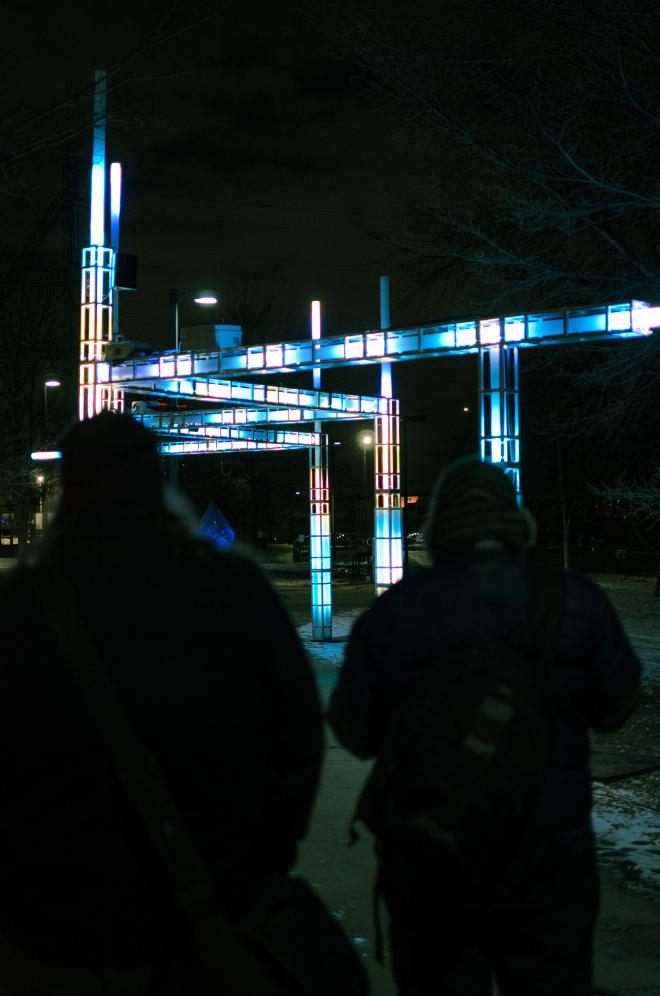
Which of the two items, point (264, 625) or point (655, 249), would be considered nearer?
point (264, 625)

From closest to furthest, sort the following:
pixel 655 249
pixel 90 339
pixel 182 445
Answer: pixel 655 249
pixel 90 339
pixel 182 445

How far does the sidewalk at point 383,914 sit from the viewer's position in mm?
4652

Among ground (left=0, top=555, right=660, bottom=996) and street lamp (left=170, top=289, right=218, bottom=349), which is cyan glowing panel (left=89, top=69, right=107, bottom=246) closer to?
street lamp (left=170, top=289, right=218, bottom=349)

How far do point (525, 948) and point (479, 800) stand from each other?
0.45m

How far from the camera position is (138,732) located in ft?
6.40

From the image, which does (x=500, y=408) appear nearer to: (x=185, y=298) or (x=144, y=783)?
(x=144, y=783)

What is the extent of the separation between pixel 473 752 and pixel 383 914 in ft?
10.6

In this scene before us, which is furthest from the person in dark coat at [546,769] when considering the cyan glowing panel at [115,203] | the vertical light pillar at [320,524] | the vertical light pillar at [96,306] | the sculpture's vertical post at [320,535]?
the vertical light pillar at [320,524]

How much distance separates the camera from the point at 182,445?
20.6m

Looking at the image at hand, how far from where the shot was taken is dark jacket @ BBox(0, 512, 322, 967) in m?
1.94

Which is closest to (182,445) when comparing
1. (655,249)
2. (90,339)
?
(90,339)

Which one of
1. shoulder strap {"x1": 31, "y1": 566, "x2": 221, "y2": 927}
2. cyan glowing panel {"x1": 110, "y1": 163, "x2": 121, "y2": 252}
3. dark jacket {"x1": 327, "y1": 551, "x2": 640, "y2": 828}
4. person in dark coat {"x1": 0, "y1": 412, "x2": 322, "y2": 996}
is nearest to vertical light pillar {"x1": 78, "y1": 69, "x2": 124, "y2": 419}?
cyan glowing panel {"x1": 110, "y1": 163, "x2": 121, "y2": 252}

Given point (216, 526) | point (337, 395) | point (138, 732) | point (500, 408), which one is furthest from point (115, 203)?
point (138, 732)

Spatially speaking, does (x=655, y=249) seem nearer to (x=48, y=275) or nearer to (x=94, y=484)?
(x=94, y=484)
